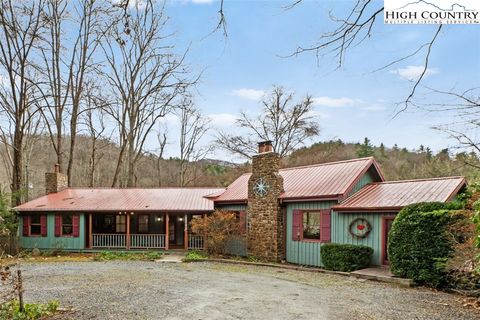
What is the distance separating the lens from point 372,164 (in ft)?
49.6

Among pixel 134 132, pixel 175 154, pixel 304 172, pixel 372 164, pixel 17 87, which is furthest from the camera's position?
pixel 175 154

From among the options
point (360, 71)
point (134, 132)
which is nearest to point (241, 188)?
point (134, 132)

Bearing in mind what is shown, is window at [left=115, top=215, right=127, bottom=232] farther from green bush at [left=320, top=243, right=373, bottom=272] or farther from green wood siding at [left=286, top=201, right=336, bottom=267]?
green bush at [left=320, top=243, right=373, bottom=272]

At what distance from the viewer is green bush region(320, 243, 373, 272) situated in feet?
41.1

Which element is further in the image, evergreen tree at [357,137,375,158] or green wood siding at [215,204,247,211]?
evergreen tree at [357,137,375,158]

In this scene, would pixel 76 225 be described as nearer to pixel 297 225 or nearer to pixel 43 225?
pixel 43 225

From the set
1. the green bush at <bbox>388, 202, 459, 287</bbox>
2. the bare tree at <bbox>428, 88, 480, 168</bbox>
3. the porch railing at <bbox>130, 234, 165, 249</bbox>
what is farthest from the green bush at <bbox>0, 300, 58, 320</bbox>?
the porch railing at <bbox>130, 234, 165, 249</bbox>

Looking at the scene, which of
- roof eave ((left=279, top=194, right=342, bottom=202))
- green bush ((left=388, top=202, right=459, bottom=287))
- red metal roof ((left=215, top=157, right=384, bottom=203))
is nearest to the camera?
green bush ((left=388, top=202, right=459, bottom=287))

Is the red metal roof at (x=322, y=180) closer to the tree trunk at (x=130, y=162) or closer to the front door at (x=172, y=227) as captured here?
the front door at (x=172, y=227)

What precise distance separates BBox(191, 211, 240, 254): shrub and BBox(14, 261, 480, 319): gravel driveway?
313 cm

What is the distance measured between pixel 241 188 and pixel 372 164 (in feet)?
20.6

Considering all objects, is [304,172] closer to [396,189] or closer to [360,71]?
[396,189]

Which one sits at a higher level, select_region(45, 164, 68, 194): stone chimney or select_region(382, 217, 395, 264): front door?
select_region(45, 164, 68, 194): stone chimney

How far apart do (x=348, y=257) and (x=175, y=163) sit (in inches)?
1130
